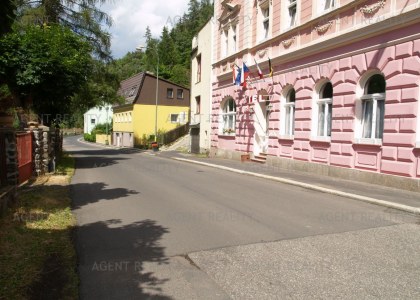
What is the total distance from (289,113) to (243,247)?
505 inches

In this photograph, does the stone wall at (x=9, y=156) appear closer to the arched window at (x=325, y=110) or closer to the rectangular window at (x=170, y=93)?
the arched window at (x=325, y=110)

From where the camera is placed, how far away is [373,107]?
13.0m

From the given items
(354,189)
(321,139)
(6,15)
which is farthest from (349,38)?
(6,15)

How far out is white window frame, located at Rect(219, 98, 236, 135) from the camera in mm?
23609

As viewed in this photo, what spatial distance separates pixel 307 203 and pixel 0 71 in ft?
41.8

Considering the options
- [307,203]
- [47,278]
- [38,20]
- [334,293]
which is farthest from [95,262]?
[38,20]

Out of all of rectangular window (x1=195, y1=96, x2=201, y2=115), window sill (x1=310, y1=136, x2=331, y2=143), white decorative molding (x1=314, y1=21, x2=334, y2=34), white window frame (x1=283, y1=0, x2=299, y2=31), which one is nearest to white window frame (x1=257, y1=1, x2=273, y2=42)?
white window frame (x1=283, y1=0, x2=299, y2=31)

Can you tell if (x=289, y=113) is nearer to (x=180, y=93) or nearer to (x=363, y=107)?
(x=363, y=107)

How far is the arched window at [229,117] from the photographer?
23.6 meters

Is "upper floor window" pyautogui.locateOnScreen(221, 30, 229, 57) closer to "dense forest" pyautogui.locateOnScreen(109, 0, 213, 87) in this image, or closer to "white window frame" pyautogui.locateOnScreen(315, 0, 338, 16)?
"white window frame" pyautogui.locateOnScreen(315, 0, 338, 16)

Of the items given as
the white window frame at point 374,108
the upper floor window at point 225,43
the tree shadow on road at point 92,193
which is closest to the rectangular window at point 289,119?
the white window frame at point 374,108

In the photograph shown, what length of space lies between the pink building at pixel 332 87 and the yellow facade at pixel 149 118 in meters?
26.8

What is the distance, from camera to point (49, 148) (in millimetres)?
15078

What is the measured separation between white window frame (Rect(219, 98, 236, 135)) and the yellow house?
2321 centimetres
